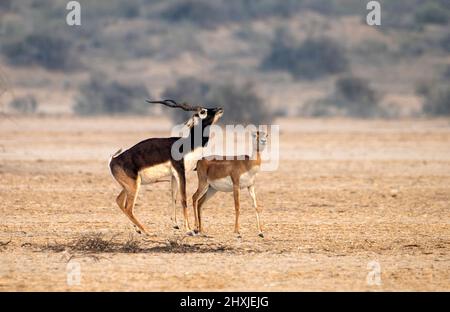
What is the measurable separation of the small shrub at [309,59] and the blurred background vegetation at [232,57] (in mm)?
75

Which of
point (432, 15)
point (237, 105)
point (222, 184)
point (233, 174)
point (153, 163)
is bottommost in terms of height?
point (222, 184)

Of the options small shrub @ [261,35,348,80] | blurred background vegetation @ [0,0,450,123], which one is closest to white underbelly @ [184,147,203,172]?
blurred background vegetation @ [0,0,450,123]

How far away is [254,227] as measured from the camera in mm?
13047

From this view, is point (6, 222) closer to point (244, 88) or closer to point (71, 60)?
point (244, 88)

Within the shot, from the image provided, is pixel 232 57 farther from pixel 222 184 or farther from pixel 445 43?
pixel 222 184

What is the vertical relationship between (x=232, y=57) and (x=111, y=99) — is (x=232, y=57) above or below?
above

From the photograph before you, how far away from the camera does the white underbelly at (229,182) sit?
489 inches

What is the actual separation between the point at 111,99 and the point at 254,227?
30573 millimetres

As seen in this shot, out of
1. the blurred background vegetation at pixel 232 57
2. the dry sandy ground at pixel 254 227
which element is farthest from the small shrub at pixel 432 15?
the dry sandy ground at pixel 254 227

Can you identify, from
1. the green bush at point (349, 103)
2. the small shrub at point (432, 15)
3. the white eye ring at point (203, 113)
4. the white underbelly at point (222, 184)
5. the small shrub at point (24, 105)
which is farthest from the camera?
the small shrub at point (432, 15)

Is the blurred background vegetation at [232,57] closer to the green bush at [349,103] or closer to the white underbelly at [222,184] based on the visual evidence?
the green bush at [349,103]

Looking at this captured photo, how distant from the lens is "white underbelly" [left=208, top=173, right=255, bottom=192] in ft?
40.7

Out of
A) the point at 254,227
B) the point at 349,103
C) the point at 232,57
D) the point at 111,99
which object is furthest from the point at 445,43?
the point at 254,227

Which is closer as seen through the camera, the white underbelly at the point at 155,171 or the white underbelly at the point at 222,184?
the white underbelly at the point at 155,171
